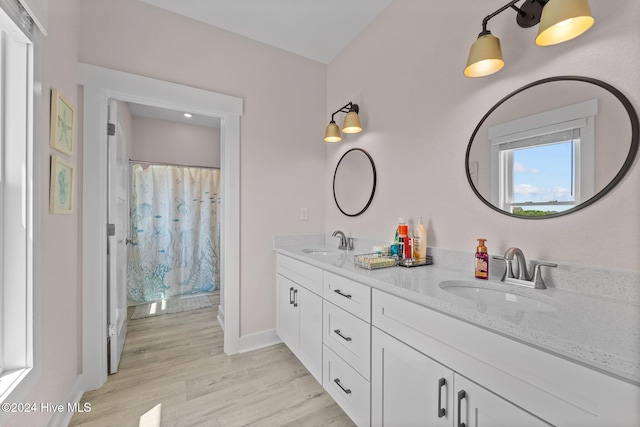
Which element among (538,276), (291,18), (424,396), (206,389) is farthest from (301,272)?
(291,18)

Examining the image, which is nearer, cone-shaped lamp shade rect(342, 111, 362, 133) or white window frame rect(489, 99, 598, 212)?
white window frame rect(489, 99, 598, 212)

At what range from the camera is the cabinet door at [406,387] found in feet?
2.99

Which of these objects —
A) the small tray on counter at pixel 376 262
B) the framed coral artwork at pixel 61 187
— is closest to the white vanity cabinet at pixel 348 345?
the small tray on counter at pixel 376 262

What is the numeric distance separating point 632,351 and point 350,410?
1.22 m

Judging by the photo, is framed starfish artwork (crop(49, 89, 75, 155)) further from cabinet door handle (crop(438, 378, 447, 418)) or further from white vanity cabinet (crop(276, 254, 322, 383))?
cabinet door handle (crop(438, 378, 447, 418))

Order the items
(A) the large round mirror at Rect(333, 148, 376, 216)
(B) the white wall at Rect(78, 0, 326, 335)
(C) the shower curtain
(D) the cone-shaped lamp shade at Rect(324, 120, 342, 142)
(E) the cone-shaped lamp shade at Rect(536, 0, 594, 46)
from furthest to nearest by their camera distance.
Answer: (C) the shower curtain < (D) the cone-shaped lamp shade at Rect(324, 120, 342, 142) < (A) the large round mirror at Rect(333, 148, 376, 216) < (B) the white wall at Rect(78, 0, 326, 335) < (E) the cone-shaped lamp shade at Rect(536, 0, 594, 46)

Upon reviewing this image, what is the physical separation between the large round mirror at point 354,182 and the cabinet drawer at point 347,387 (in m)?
1.11

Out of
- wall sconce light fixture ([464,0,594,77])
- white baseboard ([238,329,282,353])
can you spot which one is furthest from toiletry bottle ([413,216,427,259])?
white baseboard ([238,329,282,353])

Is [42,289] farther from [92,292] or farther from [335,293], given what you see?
[335,293]

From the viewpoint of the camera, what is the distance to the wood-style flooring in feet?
4.86

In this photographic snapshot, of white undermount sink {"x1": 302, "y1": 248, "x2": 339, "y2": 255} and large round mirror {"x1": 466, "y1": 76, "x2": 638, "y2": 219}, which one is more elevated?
large round mirror {"x1": 466, "y1": 76, "x2": 638, "y2": 219}

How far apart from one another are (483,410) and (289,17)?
257cm

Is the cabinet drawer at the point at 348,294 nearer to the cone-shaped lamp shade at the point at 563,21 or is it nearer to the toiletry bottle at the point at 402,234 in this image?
the toiletry bottle at the point at 402,234

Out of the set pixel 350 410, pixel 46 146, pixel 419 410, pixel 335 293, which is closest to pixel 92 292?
pixel 46 146
